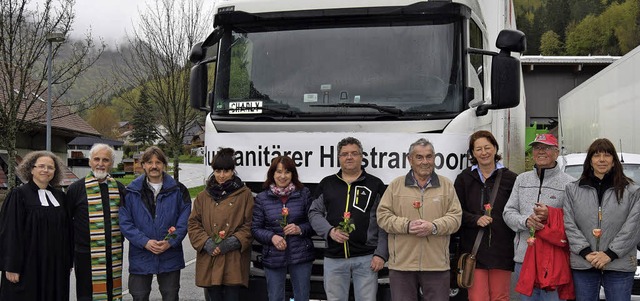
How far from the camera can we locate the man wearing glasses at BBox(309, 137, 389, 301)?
4363mm

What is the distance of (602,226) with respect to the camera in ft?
13.2

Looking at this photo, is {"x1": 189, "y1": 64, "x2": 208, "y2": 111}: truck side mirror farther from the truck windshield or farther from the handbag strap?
the handbag strap

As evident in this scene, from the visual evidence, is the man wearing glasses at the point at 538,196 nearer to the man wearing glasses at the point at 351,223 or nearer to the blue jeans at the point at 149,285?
the man wearing glasses at the point at 351,223

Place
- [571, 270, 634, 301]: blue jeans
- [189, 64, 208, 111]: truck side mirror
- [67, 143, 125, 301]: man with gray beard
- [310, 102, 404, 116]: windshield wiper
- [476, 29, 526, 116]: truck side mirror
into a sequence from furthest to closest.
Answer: [189, 64, 208, 111]: truck side mirror
[67, 143, 125, 301]: man with gray beard
[310, 102, 404, 116]: windshield wiper
[476, 29, 526, 116]: truck side mirror
[571, 270, 634, 301]: blue jeans

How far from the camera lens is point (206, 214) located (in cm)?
466

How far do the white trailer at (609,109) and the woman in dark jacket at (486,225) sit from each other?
21.7ft

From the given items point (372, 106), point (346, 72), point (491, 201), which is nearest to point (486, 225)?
point (491, 201)

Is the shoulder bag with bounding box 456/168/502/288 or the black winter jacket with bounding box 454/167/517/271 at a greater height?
the black winter jacket with bounding box 454/167/517/271

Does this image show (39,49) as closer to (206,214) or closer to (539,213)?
(206,214)

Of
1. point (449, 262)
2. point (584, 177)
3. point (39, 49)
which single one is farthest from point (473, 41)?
point (39, 49)

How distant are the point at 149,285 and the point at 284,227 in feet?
4.19

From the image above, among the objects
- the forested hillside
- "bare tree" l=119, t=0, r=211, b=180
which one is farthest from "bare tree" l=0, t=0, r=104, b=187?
the forested hillside

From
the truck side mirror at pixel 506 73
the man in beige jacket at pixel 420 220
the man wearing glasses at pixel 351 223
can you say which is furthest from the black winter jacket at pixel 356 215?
the truck side mirror at pixel 506 73

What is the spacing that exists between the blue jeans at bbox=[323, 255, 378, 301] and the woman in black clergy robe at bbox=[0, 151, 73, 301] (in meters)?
2.08
